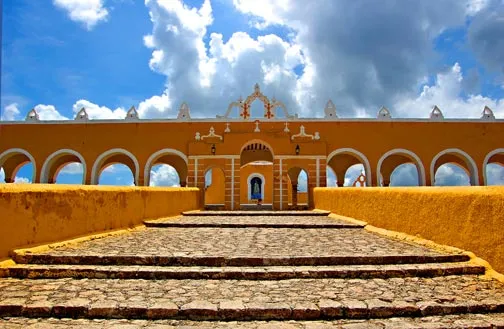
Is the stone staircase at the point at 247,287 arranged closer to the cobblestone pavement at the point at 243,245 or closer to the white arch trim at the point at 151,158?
the cobblestone pavement at the point at 243,245

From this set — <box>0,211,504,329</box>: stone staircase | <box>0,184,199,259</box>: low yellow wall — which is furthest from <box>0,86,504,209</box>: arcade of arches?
<box>0,211,504,329</box>: stone staircase

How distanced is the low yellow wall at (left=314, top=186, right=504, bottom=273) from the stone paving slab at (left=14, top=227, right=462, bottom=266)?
317mm

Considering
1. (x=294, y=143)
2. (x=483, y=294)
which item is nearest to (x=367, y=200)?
(x=483, y=294)

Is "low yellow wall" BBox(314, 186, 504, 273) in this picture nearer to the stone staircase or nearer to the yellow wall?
the stone staircase

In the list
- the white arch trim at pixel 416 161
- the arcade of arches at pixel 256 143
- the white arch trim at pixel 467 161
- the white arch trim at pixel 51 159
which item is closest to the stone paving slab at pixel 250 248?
the arcade of arches at pixel 256 143

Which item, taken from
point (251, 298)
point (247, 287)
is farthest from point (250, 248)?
point (251, 298)

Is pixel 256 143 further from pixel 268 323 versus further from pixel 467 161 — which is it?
pixel 268 323

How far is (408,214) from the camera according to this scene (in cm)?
587

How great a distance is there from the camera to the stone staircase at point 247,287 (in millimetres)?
3014

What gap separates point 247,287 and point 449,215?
116 inches

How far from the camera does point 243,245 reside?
17.9 ft

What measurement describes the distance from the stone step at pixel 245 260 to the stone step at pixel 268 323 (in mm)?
1344

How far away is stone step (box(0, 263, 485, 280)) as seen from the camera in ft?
13.1

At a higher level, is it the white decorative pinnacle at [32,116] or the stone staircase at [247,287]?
the white decorative pinnacle at [32,116]
